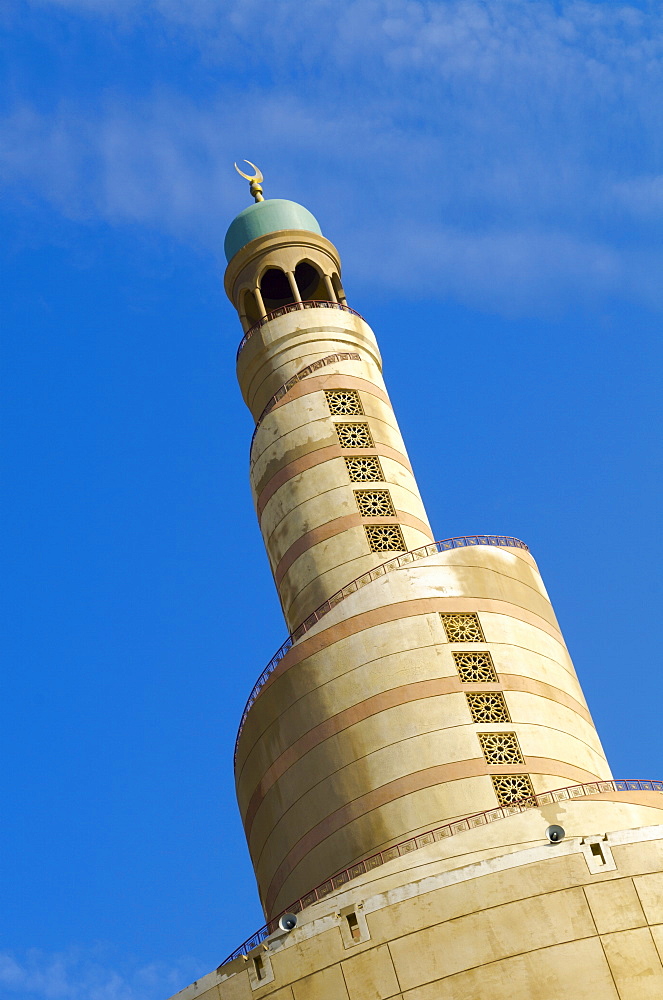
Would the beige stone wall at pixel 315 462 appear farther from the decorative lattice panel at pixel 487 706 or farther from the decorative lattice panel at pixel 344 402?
the decorative lattice panel at pixel 487 706

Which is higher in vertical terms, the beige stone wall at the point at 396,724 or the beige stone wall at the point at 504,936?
the beige stone wall at the point at 396,724

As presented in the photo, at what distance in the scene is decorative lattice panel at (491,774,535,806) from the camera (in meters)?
30.0

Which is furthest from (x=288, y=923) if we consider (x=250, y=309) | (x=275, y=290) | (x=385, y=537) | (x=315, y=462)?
(x=275, y=290)

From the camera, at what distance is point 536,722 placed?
31766mm

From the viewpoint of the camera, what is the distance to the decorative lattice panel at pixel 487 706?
31.3 metres

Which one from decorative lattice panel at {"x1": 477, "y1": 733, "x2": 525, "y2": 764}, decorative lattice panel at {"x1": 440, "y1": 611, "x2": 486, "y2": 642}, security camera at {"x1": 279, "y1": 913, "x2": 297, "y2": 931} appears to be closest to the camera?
security camera at {"x1": 279, "y1": 913, "x2": 297, "y2": 931}

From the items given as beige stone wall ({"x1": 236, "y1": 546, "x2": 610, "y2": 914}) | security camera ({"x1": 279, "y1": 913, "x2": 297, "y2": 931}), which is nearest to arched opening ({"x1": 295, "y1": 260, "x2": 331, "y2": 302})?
beige stone wall ({"x1": 236, "y1": 546, "x2": 610, "y2": 914})

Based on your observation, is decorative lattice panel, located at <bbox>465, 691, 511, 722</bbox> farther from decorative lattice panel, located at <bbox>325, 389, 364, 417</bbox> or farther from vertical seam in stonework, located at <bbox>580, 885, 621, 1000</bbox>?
decorative lattice panel, located at <bbox>325, 389, 364, 417</bbox>

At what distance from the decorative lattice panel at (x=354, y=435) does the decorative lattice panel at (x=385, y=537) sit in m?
3.05

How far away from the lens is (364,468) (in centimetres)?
3872

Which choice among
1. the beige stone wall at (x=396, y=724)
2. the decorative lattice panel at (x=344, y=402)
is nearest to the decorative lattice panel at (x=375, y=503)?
the decorative lattice panel at (x=344, y=402)

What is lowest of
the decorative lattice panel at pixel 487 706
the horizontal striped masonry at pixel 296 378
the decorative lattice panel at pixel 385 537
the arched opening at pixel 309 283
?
the decorative lattice panel at pixel 487 706

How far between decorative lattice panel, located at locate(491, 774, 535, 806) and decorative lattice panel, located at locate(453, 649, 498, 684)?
2.54 meters

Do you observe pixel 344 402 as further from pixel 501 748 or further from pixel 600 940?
pixel 600 940
